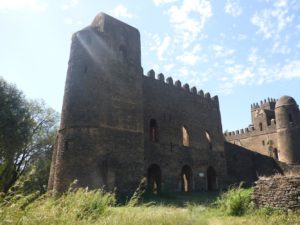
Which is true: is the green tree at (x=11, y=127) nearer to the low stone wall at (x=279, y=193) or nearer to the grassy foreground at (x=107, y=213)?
the grassy foreground at (x=107, y=213)

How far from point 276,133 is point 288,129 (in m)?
2.46

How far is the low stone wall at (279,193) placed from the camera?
9.48 metres

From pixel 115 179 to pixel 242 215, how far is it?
285 inches

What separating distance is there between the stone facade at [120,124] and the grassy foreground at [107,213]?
223 inches

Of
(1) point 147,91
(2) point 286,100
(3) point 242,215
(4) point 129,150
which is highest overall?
(2) point 286,100

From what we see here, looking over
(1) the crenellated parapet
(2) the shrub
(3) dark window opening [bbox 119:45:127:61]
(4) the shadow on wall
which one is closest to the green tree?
(3) dark window opening [bbox 119:45:127:61]

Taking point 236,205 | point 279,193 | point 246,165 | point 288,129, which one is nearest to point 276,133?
point 288,129

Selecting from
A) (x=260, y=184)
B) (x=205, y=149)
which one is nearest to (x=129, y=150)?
(x=260, y=184)

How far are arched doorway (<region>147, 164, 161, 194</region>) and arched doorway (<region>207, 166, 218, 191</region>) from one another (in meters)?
5.45

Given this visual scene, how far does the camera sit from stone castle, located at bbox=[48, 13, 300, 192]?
15117 millimetres

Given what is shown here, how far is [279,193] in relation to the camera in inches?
390

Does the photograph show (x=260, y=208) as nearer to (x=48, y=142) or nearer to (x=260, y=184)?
(x=260, y=184)

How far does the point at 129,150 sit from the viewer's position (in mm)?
16328

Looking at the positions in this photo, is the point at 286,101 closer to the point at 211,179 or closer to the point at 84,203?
the point at 211,179
